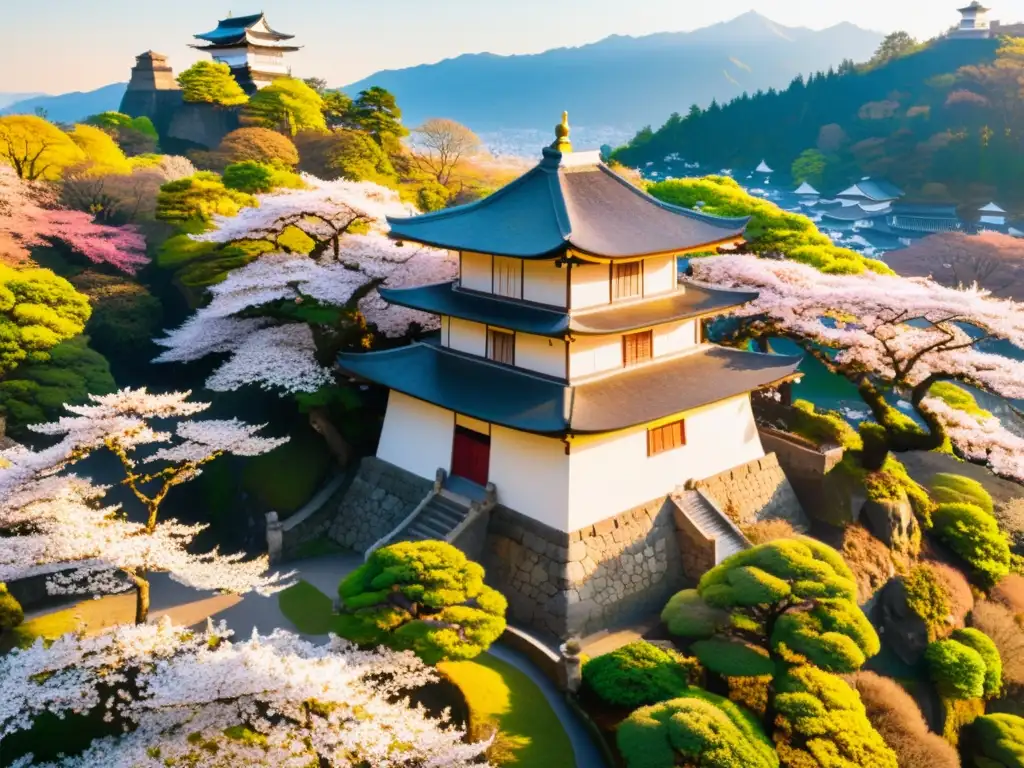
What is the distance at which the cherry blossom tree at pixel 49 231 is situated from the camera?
32.0 m

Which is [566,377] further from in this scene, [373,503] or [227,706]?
[227,706]

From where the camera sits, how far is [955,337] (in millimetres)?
24828

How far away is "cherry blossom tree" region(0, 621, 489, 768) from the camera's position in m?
11.4

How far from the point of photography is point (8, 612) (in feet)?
61.1

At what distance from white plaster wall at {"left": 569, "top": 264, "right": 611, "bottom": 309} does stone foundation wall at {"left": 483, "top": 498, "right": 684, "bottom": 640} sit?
533 centimetres

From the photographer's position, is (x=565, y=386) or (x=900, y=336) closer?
(x=565, y=386)

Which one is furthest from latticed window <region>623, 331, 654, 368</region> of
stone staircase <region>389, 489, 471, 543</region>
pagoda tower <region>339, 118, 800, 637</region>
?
stone staircase <region>389, 489, 471, 543</region>

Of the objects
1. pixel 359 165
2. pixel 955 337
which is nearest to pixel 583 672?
pixel 955 337

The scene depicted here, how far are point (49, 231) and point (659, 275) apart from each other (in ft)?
84.8

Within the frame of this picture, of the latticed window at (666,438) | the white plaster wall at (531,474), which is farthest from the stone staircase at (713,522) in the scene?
the white plaster wall at (531,474)

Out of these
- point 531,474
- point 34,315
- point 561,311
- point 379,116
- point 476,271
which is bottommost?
point 531,474

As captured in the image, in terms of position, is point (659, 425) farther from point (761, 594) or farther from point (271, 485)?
point (271, 485)

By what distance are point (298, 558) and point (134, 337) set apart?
572 inches

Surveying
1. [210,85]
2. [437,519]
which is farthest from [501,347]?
[210,85]
